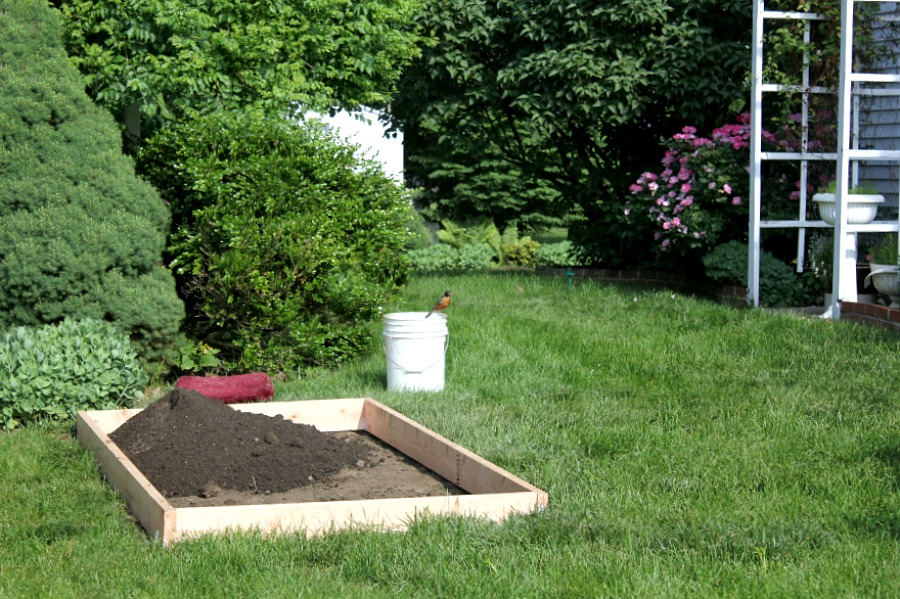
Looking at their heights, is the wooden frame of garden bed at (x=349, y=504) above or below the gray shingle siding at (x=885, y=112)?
below

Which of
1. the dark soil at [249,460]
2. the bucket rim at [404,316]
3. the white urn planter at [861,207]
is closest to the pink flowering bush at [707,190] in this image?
the white urn planter at [861,207]

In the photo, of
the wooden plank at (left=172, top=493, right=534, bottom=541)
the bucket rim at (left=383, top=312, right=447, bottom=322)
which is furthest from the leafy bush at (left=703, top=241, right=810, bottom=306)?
the wooden plank at (left=172, top=493, right=534, bottom=541)

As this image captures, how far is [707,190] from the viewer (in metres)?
9.99

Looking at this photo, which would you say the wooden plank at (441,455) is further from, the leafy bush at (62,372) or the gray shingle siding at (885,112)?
the gray shingle siding at (885,112)

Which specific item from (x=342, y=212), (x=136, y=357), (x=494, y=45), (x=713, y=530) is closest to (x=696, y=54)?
(x=494, y=45)

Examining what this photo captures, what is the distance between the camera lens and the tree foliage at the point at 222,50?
7938 millimetres

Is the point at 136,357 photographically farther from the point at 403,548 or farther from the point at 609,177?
the point at 609,177

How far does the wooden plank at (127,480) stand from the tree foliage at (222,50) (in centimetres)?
306

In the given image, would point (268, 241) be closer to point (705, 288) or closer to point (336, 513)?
point (336, 513)

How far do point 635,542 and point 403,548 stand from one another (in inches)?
34.0

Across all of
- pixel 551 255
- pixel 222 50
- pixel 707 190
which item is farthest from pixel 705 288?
pixel 551 255

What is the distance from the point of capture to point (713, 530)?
4.07 meters

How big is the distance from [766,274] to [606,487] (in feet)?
17.8

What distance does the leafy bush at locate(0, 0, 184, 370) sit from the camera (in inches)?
256
